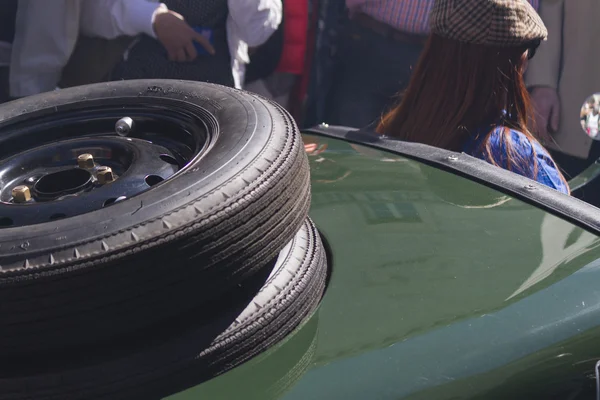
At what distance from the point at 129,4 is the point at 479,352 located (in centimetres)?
415

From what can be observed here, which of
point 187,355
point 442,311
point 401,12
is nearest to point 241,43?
point 401,12

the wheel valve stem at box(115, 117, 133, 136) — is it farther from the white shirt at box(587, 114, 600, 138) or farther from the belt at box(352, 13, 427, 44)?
the belt at box(352, 13, 427, 44)

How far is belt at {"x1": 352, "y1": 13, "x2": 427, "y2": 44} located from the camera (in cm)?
555

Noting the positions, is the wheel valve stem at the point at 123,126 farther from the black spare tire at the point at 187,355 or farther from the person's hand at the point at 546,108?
the person's hand at the point at 546,108

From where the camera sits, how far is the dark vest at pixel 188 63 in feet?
16.6

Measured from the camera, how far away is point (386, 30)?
221 inches

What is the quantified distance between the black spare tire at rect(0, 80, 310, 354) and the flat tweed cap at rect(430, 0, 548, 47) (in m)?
1.10

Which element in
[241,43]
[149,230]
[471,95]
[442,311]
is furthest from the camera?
[241,43]

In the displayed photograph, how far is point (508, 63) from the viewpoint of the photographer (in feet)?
8.90

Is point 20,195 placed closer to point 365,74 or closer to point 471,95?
point 471,95

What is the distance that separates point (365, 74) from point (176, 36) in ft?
5.03

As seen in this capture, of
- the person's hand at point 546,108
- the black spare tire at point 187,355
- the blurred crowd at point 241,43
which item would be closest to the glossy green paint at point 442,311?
the black spare tire at point 187,355

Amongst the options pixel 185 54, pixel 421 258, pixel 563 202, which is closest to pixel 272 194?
pixel 421 258

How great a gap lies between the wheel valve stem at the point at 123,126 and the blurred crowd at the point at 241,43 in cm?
317
